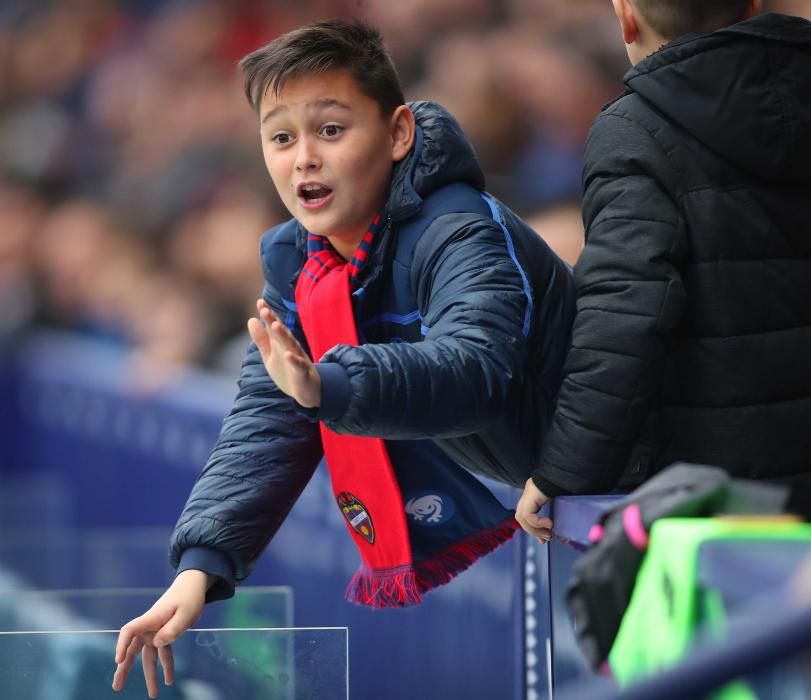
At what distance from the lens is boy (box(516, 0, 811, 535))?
169cm

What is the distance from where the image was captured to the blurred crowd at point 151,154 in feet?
11.5

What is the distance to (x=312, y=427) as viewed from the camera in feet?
6.68

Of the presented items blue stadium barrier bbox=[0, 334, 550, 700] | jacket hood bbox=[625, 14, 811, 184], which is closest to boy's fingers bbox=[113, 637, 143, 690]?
jacket hood bbox=[625, 14, 811, 184]

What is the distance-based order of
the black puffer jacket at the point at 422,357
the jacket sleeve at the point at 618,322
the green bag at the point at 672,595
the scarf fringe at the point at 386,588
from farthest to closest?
the scarf fringe at the point at 386,588
the jacket sleeve at the point at 618,322
the black puffer jacket at the point at 422,357
the green bag at the point at 672,595

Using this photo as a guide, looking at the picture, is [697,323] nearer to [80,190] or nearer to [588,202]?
[588,202]

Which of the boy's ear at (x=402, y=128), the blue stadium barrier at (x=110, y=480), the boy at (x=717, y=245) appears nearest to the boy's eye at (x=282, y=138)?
the boy's ear at (x=402, y=128)

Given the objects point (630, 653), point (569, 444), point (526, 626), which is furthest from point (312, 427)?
point (630, 653)

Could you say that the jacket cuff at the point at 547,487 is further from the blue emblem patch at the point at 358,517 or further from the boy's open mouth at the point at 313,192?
the boy's open mouth at the point at 313,192

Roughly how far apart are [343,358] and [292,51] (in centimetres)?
59

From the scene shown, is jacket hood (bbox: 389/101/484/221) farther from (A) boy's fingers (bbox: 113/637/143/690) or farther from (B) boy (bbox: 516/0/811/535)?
(A) boy's fingers (bbox: 113/637/143/690)

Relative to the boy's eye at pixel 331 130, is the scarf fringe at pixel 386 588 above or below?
below

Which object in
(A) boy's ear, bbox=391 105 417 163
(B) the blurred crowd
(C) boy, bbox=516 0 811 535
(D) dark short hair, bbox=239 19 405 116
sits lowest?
(C) boy, bbox=516 0 811 535

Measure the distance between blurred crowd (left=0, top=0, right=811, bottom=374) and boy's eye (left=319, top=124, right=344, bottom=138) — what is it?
165 cm

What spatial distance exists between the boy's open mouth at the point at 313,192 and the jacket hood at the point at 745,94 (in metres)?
0.46
